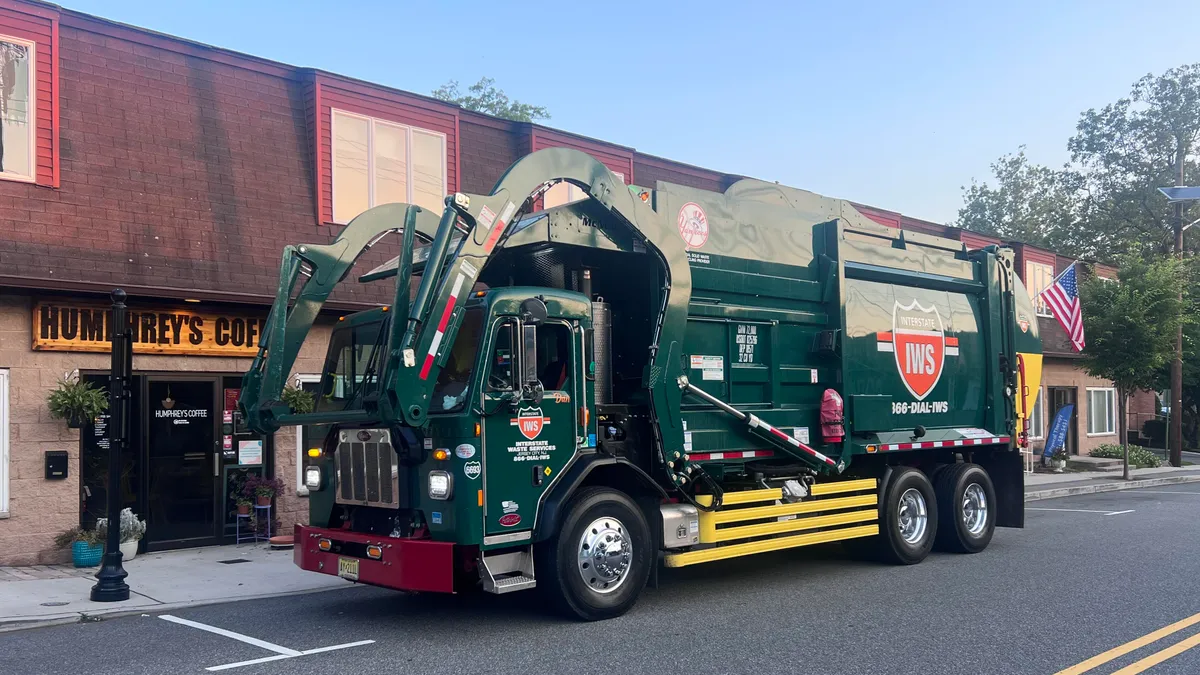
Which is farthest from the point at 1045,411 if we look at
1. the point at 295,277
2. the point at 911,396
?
the point at 295,277

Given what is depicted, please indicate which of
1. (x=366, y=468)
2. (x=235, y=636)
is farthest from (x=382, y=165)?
(x=235, y=636)

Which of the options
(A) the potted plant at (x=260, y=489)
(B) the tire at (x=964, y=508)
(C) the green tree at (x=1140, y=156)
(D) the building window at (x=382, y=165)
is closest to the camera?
(B) the tire at (x=964, y=508)

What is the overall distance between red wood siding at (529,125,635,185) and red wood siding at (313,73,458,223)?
1.49 m

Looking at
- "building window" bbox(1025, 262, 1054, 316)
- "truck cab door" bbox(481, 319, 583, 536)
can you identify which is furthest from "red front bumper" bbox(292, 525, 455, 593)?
"building window" bbox(1025, 262, 1054, 316)

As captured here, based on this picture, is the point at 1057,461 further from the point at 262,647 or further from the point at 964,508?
the point at 262,647

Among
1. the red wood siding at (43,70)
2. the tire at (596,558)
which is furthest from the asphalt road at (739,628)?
the red wood siding at (43,70)

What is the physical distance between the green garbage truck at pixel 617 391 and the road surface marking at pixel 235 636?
2.69 ft

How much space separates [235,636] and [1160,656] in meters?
6.58

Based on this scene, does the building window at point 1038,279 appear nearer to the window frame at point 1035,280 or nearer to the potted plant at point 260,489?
the window frame at point 1035,280

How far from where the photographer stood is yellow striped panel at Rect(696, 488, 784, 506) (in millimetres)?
9055

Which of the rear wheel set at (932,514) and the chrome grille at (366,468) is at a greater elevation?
the chrome grille at (366,468)

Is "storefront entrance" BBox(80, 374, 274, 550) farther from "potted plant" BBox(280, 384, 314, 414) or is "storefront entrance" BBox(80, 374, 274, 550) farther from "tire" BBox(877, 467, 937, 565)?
"tire" BBox(877, 467, 937, 565)

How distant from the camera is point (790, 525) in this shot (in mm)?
9641

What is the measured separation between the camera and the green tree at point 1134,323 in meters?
24.4
